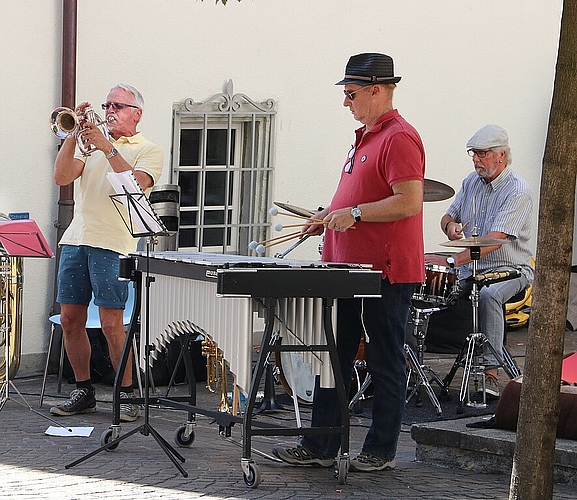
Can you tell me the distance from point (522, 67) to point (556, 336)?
8.65 metres

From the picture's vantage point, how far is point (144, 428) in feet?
19.8

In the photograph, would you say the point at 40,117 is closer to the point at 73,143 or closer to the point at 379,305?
the point at 73,143

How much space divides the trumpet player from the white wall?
63.7 inches

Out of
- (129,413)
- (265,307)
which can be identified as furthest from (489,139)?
(265,307)

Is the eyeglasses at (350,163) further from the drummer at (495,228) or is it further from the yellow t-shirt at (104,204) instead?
the drummer at (495,228)

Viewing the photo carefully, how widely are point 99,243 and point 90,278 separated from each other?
221 millimetres

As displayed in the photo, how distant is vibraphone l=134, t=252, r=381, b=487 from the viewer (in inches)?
210

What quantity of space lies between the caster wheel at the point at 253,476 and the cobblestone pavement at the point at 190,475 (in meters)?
0.03

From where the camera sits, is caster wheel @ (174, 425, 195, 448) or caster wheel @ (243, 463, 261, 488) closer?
caster wheel @ (243, 463, 261, 488)

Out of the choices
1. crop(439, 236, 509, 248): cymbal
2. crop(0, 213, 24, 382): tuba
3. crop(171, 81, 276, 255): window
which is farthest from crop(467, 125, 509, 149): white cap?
crop(0, 213, 24, 382): tuba

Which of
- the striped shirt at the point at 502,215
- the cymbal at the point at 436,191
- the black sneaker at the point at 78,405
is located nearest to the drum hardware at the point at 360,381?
the striped shirt at the point at 502,215

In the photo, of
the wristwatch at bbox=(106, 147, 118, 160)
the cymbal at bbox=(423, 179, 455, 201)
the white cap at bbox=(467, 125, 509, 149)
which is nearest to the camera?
the wristwatch at bbox=(106, 147, 118, 160)

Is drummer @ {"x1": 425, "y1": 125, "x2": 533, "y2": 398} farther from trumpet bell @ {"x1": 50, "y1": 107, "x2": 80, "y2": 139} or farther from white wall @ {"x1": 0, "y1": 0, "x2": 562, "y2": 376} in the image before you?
trumpet bell @ {"x1": 50, "y1": 107, "x2": 80, "y2": 139}

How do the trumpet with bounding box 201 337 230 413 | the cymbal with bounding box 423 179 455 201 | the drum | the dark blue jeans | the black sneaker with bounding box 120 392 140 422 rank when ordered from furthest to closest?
1. the cymbal with bounding box 423 179 455 201
2. the drum
3. the black sneaker with bounding box 120 392 140 422
4. the trumpet with bounding box 201 337 230 413
5. the dark blue jeans
